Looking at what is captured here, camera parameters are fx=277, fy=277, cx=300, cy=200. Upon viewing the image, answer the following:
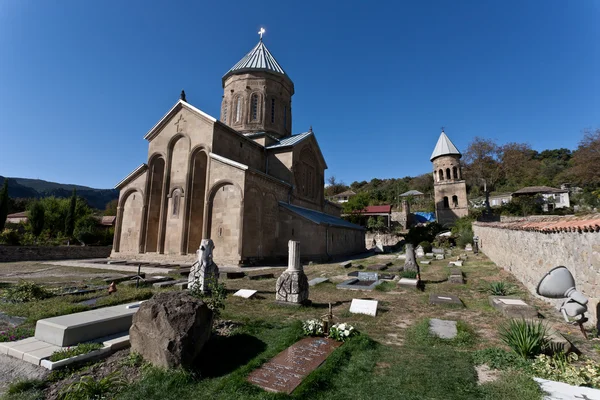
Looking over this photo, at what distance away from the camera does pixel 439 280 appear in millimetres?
9906

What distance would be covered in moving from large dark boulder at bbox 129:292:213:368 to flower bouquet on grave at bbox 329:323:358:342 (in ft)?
6.29

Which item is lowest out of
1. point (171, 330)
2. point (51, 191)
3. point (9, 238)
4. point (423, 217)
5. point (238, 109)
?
point (171, 330)

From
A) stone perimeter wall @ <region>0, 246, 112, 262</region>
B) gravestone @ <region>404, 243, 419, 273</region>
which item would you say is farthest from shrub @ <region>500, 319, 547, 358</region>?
stone perimeter wall @ <region>0, 246, 112, 262</region>

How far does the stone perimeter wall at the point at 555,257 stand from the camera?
4.53 m

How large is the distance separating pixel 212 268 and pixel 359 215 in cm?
2935

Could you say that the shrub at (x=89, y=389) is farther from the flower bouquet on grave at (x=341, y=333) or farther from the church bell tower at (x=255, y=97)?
the church bell tower at (x=255, y=97)

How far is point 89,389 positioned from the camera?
2811 millimetres

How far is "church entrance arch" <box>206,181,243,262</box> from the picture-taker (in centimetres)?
1435

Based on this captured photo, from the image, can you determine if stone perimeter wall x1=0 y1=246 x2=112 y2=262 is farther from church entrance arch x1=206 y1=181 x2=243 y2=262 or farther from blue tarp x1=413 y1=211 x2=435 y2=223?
blue tarp x1=413 y1=211 x2=435 y2=223

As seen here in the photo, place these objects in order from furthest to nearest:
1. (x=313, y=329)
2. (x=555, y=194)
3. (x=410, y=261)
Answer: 1. (x=555, y=194)
2. (x=410, y=261)
3. (x=313, y=329)

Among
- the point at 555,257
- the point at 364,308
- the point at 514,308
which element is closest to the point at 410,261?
the point at 555,257

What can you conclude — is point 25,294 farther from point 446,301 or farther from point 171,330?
point 446,301

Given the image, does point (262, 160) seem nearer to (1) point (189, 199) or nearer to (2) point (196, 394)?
(1) point (189, 199)

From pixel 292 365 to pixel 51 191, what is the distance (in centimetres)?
16583
